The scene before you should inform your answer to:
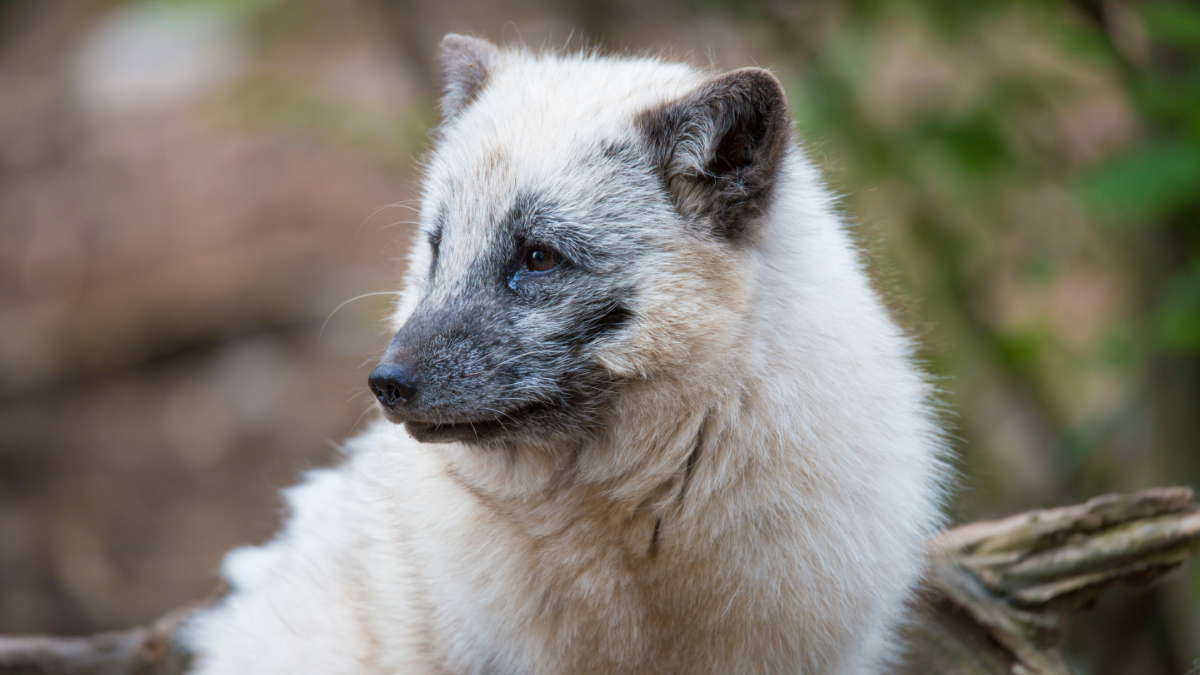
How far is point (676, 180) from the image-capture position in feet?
10.3

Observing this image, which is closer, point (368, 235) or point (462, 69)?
point (462, 69)

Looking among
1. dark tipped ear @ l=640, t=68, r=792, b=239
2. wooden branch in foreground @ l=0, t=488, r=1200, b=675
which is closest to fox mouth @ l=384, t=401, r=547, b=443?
dark tipped ear @ l=640, t=68, r=792, b=239

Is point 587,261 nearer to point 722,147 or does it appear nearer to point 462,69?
point 722,147

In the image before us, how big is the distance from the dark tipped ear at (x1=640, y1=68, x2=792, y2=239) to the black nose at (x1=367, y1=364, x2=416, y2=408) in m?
0.95

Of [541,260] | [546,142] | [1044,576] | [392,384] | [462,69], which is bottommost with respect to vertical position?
[1044,576]

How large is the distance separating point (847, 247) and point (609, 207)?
2.97 feet

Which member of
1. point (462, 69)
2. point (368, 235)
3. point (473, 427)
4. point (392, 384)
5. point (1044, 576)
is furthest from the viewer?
point (368, 235)

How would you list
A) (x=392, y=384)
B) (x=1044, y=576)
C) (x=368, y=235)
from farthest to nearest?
(x=368, y=235)
(x=1044, y=576)
(x=392, y=384)

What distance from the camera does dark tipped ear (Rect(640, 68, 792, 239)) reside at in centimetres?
296

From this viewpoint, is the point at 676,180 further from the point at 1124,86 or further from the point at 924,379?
the point at 1124,86

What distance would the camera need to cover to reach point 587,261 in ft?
9.96

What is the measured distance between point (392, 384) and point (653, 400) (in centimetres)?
74

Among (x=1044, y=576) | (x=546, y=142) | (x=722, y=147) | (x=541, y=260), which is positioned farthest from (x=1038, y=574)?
(x=546, y=142)

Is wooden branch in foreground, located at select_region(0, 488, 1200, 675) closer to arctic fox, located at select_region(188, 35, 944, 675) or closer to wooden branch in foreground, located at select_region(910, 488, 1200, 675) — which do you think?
wooden branch in foreground, located at select_region(910, 488, 1200, 675)
